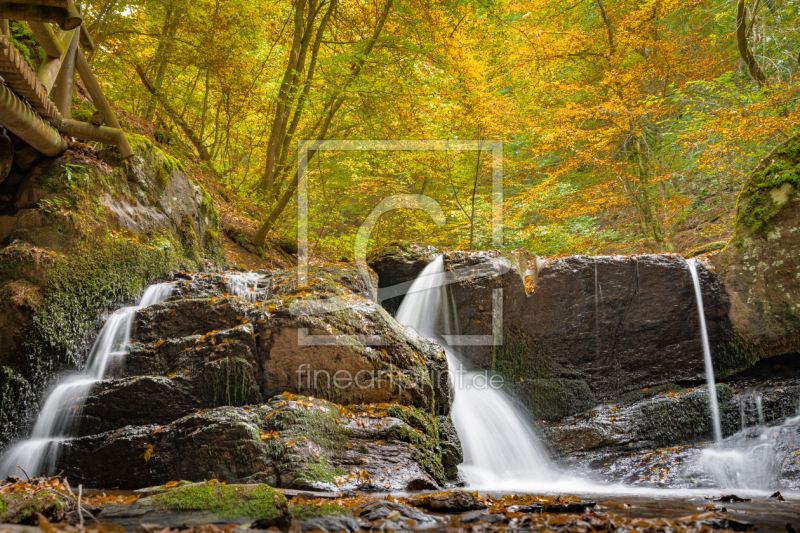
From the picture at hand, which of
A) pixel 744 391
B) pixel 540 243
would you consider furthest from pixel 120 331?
pixel 540 243

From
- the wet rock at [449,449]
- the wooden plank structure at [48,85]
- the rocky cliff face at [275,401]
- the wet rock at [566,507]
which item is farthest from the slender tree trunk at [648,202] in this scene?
the wooden plank structure at [48,85]

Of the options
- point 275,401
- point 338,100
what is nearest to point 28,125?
point 275,401

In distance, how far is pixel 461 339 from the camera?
875 cm

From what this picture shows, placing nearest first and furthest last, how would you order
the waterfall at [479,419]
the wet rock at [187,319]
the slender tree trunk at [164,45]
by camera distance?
the wet rock at [187,319] → the waterfall at [479,419] → the slender tree trunk at [164,45]

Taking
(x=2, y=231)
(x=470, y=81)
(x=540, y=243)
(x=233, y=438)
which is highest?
(x=470, y=81)

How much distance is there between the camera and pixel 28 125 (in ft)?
19.2

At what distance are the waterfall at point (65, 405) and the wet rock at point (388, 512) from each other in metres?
3.61

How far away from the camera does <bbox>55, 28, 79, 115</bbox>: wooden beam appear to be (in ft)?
23.0

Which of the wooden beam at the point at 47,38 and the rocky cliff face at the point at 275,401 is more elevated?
the wooden beam at the point at 47,38

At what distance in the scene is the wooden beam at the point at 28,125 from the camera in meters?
5.28

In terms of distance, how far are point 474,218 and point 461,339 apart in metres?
5.71

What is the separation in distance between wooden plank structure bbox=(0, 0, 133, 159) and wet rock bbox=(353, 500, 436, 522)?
4312mm

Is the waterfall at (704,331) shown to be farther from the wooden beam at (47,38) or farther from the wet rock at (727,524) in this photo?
the wooden beam at (47,38)

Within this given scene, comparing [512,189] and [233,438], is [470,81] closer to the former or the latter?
[512,189]
